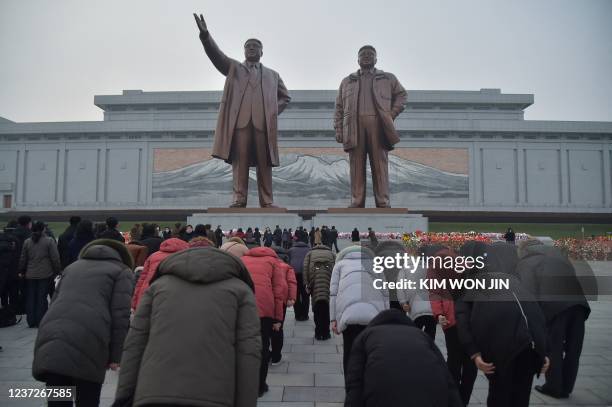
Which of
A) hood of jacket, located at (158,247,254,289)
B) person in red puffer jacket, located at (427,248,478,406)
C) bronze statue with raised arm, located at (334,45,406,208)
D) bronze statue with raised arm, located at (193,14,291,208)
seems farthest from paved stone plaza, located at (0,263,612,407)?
bronze statue with raised arm, located at (334,45,406,208)

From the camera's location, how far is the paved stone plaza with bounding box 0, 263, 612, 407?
3.60 m

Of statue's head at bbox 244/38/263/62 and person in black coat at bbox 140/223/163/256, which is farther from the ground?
statue's head at bbox 244/38/263/62

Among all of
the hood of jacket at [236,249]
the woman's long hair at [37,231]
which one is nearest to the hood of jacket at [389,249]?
the hood of jacket at [236,249]

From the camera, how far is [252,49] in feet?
38.3

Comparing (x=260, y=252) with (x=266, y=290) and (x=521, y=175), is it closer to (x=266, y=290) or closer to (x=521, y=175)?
(x=266, y=290)

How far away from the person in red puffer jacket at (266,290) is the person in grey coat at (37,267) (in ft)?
11.6

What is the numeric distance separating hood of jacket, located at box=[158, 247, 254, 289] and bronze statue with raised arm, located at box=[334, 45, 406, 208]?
34.3 ft

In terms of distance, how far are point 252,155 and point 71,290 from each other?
9880 millimetres

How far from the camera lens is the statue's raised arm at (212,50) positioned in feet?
32.3

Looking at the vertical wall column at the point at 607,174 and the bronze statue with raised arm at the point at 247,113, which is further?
the vertical wall column at the point at 607,174

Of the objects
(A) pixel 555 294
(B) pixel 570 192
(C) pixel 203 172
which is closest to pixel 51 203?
(C) pixel 203 172

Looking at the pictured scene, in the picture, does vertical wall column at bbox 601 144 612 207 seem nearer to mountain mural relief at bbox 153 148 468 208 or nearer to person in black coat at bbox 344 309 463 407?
mountain mural relief at bbox 153 148 468 208

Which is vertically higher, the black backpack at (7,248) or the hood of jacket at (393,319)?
the black backpack at (7,248)

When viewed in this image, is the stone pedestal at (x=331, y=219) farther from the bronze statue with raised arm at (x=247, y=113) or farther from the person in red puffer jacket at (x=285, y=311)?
the person in red puffer jacket at (x=285, y=311)
